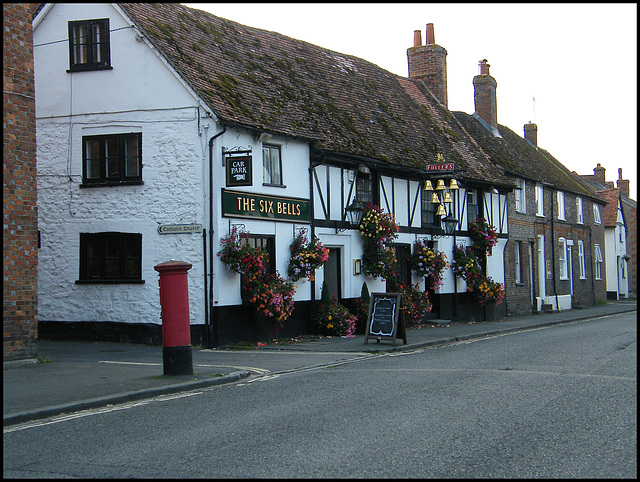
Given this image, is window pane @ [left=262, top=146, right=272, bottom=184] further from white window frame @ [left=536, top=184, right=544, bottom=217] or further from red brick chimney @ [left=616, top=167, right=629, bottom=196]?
red brick chimney @ [left=616, top=167, right=629, bottom=196]

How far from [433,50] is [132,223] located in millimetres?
18281

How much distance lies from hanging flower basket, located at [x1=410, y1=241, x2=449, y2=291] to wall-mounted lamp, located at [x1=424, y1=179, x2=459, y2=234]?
1324mm

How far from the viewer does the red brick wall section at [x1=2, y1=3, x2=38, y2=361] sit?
1224 cm

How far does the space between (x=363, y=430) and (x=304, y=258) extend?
35.7 ft

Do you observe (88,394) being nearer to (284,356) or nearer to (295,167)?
(284,356)

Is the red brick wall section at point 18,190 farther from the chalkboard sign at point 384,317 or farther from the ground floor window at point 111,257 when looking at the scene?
the chalkboard sign at point 384,317

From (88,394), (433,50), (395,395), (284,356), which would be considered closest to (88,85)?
(284,356)

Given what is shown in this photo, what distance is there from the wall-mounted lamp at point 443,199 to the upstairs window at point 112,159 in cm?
947

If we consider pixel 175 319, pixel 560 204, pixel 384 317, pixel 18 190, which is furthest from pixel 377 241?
pixel 560 204

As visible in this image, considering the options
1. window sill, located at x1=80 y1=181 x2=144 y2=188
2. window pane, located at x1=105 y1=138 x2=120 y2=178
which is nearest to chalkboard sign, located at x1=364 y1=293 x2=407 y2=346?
window sill, located at x1=80 y1=181 x2=144 y2=188

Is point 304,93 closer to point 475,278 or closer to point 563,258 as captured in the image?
point 475,278

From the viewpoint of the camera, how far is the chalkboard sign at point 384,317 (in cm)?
1631

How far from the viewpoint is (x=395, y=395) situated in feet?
30.5

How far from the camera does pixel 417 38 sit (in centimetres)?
3097
